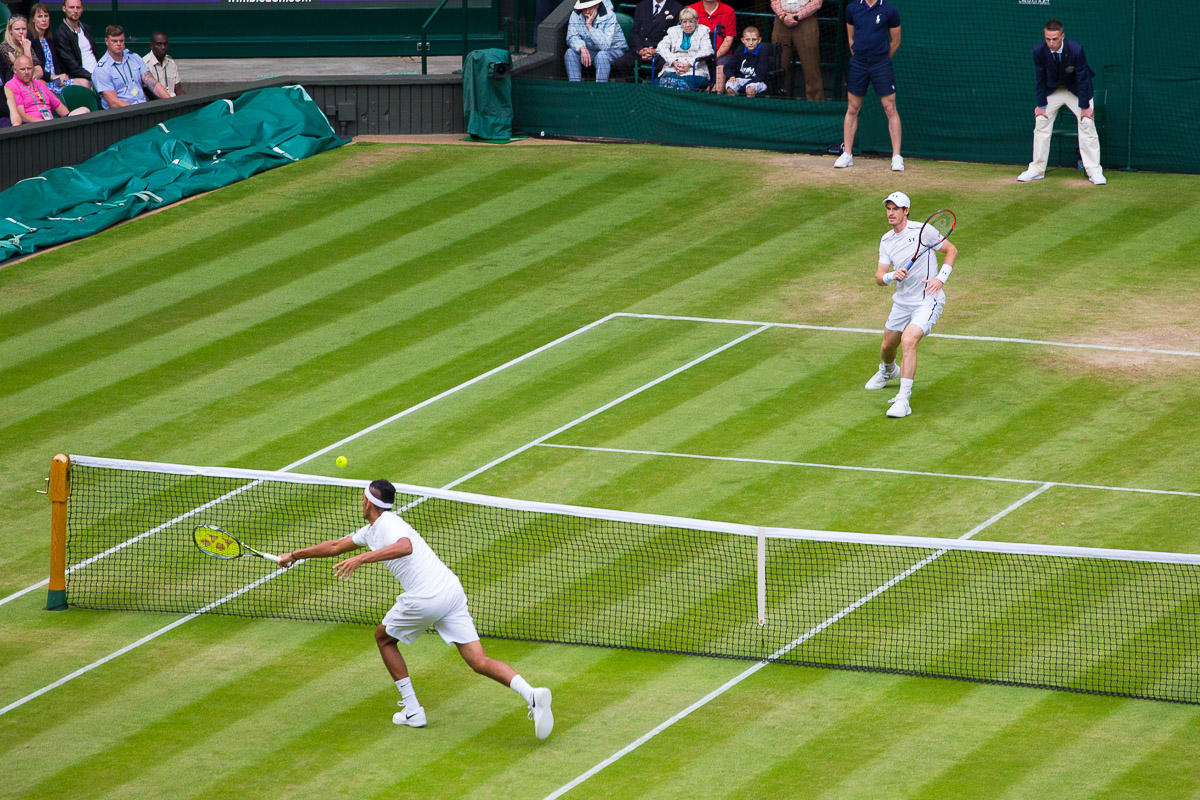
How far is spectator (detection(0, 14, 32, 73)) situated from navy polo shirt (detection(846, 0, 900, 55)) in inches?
461

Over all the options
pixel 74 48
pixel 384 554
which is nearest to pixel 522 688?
pixel 384 554

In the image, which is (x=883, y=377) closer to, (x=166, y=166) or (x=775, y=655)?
(x=775, y=655)

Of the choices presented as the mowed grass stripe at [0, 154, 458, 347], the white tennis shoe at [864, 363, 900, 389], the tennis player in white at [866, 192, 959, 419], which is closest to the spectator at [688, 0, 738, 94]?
the mowed grass stripe at [0, 154, 458, 347]

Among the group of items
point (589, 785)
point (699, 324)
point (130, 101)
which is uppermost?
point (130, 101)

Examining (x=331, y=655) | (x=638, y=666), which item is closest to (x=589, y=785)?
(x=638, y=666)

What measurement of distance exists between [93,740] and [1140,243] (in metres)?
15.2

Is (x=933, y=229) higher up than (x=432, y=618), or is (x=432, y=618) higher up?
(x=933, y=229)

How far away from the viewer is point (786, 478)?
593 inches

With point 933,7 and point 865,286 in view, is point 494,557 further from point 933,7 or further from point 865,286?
point 933,7

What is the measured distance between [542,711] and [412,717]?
973 mm

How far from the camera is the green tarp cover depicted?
2241cm

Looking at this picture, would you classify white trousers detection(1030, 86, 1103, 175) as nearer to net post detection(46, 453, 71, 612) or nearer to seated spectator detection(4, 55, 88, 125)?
seated spectator detection(4, 55, 88, 125)

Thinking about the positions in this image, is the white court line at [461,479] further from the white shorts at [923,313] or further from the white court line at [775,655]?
the white court line at [775,655]

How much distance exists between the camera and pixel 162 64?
25188 mm
